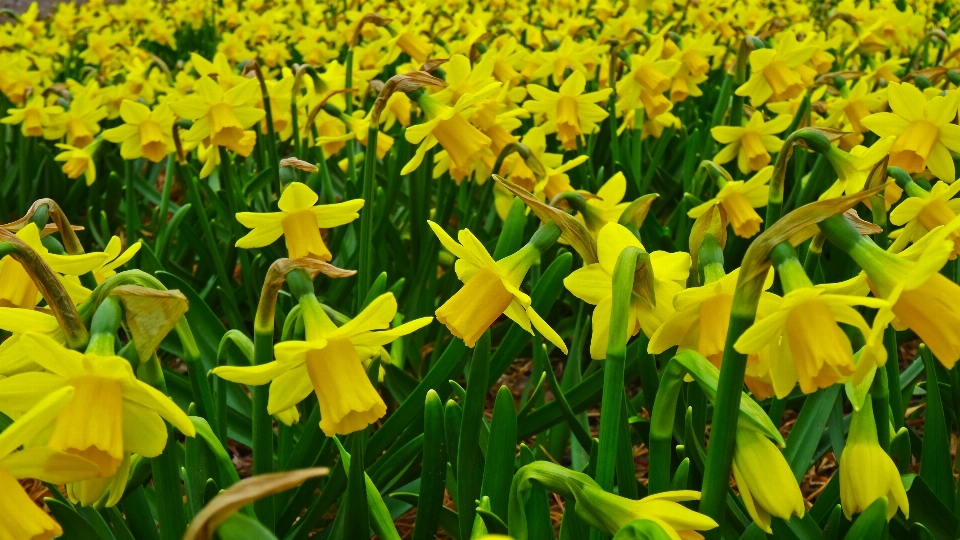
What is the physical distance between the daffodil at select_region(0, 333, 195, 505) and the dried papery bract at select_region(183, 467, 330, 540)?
0.85 feet

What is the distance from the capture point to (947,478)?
1378 millimetres

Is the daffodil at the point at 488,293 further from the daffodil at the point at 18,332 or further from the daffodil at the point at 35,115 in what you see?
the daffodil at the point at 35,115

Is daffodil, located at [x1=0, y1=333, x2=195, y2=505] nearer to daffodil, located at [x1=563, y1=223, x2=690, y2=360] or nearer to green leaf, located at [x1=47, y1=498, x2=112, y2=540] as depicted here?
green leaf, located at [x1=47, y1=498, x2=112, y2=540]

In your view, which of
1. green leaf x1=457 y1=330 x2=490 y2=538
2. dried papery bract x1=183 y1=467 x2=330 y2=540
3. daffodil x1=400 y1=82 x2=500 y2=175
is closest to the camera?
dried papery bract x1=183 y1=467 x2=330 y2=540

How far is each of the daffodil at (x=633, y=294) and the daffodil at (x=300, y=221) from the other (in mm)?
608

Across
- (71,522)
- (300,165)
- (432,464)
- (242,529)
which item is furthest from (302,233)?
(242,529)

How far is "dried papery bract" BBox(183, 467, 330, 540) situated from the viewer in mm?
457

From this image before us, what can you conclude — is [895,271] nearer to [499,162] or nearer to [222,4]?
[499,162]

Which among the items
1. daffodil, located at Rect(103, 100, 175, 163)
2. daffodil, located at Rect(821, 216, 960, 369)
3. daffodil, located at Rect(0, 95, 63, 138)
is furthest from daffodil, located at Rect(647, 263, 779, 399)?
daffodil, located at Rect(0, 95, 63, 138)

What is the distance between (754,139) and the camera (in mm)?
2449

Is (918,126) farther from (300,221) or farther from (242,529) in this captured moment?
(242,529)

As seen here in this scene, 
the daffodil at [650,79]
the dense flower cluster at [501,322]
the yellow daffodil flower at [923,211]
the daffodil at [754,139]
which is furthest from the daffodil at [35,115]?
the yellow daffodil flower at [923,211]

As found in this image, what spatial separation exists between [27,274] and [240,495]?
76 cm

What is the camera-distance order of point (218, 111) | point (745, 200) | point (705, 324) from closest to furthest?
point (705, 324) → point (745, 200) → point (218, 111)
